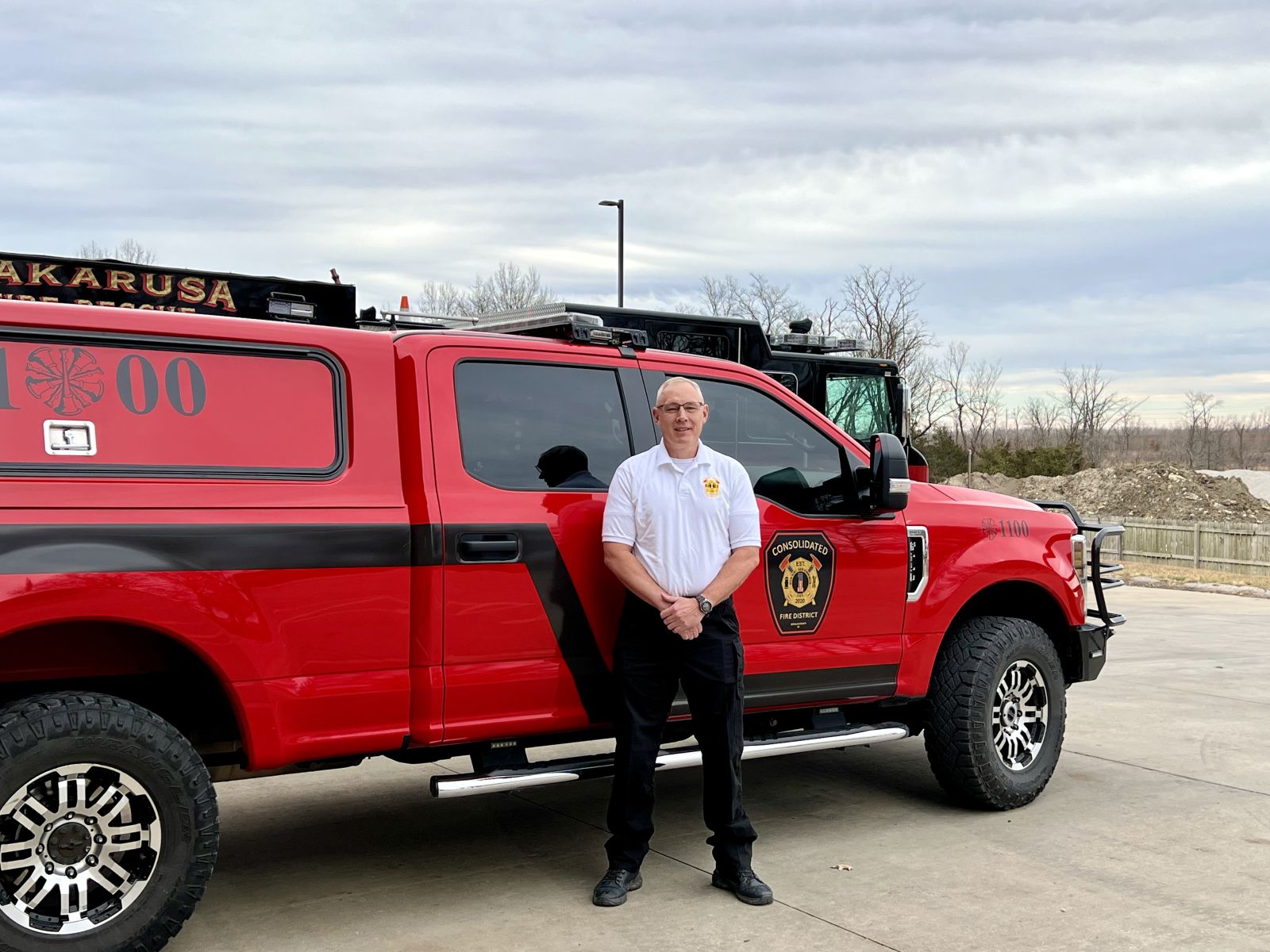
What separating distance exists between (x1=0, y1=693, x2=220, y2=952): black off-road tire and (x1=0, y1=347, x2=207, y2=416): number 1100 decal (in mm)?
891

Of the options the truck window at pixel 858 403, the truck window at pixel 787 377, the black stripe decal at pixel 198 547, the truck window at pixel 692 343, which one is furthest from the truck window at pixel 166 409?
the truck window at pixel 858 403

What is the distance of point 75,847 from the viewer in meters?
3.70

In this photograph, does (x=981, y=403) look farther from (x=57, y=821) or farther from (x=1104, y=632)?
(x=57, y=821)

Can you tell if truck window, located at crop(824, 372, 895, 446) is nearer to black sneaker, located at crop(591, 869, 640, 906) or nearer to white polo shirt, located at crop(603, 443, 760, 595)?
white polo shirt, located at crop(603, 443, 760, 595)

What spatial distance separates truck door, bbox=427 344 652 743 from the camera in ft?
14.4

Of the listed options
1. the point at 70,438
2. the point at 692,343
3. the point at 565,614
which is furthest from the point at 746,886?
the point at 692,343

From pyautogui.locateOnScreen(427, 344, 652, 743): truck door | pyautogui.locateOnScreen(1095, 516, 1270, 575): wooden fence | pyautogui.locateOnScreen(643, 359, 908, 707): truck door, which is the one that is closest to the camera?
pyautogui.locateOnScreen(427, 344, 652, 743): truck door

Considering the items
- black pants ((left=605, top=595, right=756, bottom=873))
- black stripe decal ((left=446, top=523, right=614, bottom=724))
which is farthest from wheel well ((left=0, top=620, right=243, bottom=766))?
black pants ((left=605, top=595, right=756, bottom=873))

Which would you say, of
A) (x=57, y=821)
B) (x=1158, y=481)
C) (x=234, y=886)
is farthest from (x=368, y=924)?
(x=1158, y=481)

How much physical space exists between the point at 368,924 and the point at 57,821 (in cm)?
117

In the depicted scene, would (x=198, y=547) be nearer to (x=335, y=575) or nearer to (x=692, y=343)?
(x=335, y=575)

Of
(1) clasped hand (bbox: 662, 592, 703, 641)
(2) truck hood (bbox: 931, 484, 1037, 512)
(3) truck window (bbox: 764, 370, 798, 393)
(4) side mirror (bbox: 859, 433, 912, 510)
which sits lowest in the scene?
(1) clasped hand (bbox: 662, 592, 703, 641)

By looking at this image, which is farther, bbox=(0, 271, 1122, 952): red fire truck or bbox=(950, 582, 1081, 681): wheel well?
bbox=(950, 582, 1081, 681): wheel well

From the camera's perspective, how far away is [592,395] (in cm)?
493
